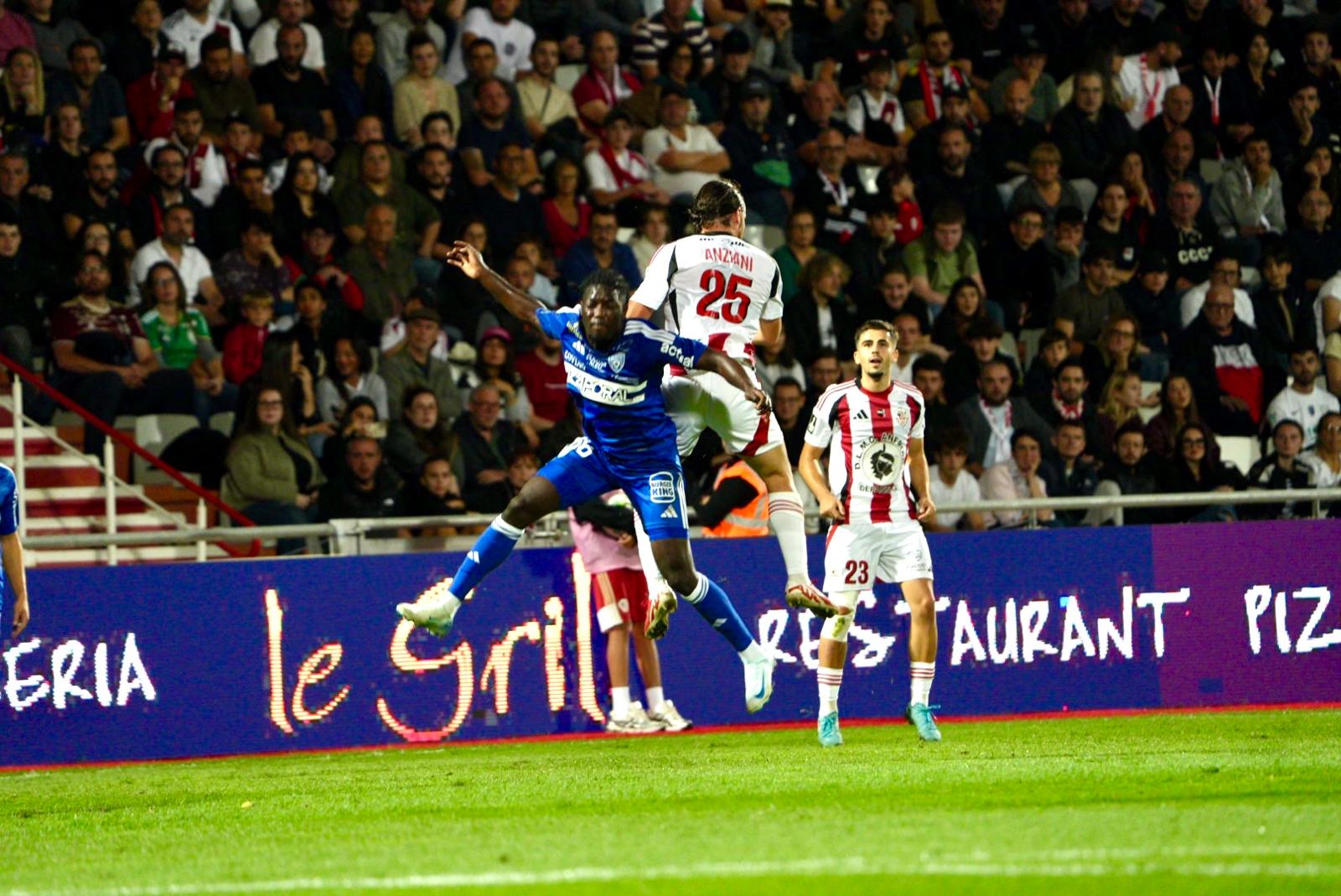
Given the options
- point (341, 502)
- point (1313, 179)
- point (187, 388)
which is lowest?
point (341, 502)

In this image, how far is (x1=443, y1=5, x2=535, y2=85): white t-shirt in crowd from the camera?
18.5 m

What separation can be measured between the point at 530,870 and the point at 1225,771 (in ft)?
12.9

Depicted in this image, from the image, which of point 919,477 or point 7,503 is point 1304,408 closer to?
point 919,477

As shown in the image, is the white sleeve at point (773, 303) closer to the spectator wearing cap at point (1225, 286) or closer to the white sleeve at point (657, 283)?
the white sleeve at point (657, 283)

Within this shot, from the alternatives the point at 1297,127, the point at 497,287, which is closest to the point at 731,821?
the point at 497,287

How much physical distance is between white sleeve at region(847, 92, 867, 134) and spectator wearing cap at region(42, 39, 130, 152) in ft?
22.8

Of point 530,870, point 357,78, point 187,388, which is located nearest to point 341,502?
point 187,388

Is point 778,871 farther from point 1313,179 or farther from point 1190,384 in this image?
point 1313,179

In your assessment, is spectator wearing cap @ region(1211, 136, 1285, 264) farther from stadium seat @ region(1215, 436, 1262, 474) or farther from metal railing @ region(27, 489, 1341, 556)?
metal railing @ region(27, 489, 1341, 556)

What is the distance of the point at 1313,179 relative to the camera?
20328 mm

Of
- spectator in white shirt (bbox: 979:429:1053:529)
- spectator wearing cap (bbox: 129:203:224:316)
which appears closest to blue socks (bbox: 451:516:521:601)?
spectator wearing cap (bbox: 129:203:224:316)

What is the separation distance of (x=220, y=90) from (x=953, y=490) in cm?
705

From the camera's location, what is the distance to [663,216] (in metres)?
17.5

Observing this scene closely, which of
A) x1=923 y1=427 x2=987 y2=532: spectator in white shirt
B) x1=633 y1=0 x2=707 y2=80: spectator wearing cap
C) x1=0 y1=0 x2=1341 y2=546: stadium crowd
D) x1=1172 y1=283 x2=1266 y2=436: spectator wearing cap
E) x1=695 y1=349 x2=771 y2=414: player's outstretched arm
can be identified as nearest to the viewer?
x1=695 y1=349 x2=771 y2=414: player's outstretched arm
